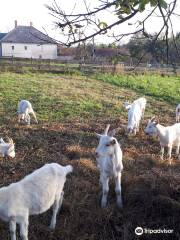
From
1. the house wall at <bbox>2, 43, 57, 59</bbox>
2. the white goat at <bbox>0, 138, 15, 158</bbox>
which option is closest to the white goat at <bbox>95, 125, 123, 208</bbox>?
the white goat at <bbox>0, 138, 15, 158</bbox>

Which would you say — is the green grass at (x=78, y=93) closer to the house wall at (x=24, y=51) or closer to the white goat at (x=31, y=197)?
the white goat at (x=31, y=197)

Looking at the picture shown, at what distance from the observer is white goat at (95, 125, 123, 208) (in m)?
9.16

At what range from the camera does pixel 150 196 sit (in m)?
9.24

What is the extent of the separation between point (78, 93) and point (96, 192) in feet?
62.5

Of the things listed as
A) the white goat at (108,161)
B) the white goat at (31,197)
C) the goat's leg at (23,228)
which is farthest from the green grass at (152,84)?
the goat's leg at (23,228)

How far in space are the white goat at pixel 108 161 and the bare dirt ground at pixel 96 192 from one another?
313 millimetres

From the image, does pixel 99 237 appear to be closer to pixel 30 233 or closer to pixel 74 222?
pixel 74 222

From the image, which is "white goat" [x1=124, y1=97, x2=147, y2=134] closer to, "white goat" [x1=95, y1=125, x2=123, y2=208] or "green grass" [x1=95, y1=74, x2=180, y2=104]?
"white goat" [x1=95, y1=125, x2=123, y2=208]

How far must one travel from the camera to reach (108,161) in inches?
366

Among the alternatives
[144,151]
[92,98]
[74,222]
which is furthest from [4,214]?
[92,98]

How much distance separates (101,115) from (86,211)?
45.6 ft

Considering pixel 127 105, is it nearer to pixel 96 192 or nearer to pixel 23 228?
pixel 96 192

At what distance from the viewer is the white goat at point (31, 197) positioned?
7208 millimetres

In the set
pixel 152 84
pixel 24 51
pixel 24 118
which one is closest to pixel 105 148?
pixel 24 118
